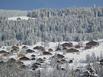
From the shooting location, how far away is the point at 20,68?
75.5 m

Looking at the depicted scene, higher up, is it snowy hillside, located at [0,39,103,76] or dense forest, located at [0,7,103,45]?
dense forest, located at [0,7,103,45]

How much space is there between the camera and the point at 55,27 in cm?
13862

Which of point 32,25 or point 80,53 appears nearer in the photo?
point 80,53

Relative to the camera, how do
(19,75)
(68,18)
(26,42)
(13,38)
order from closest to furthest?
(19,75)
(26,42)
(13,38)
(68,18)

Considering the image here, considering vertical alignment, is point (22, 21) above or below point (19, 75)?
above

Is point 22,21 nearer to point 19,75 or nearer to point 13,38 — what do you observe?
point 13,38

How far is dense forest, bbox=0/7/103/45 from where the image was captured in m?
123

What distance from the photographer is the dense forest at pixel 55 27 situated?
404ft

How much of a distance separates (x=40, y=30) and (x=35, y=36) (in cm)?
1198

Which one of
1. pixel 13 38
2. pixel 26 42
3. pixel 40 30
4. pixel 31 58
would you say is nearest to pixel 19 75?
pixel 31 58

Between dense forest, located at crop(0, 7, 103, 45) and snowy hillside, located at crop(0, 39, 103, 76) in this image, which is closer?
snowy hillside, located at crop(0, 39, 103, 76)

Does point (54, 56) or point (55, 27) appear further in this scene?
point (55, 27)

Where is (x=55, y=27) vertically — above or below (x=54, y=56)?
above

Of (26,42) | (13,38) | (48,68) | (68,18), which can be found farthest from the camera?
(68,18)
